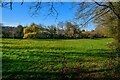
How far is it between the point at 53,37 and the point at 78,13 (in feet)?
118

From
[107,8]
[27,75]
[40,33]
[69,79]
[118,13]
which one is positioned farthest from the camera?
[40,33]

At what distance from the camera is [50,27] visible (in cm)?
5288

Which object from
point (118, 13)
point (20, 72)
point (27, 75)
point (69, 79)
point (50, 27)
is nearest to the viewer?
point (69, 79)

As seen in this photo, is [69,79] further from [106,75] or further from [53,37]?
[53,37]

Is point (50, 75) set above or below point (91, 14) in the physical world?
below

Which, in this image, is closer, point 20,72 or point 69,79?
point 69,79

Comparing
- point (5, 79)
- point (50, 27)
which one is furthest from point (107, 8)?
point (50, 27)

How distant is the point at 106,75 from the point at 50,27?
4258cm

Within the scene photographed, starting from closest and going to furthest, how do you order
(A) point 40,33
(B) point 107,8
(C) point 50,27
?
(B) point 107,8
(C) point 50,27
(A) point 40,33

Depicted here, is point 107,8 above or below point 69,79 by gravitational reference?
above

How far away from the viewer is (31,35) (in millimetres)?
63438

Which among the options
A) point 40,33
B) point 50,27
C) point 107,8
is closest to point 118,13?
point 107,8

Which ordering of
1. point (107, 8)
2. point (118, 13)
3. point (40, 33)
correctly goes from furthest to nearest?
point (40, 33)
point (107, 8)
point (118, 13)

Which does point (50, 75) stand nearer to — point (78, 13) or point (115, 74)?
point (115, 74)
